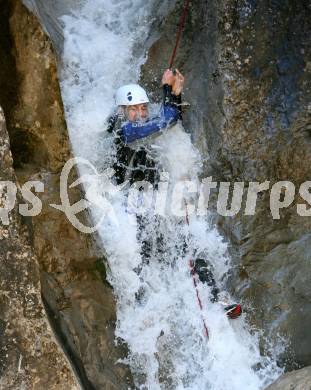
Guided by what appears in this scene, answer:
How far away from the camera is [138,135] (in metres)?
5.98

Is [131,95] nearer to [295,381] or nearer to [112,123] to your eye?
[112,123]

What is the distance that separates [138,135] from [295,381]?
277 centimetres

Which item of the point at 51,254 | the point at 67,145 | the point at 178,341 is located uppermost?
the point at 67,145

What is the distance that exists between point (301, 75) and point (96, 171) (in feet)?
7.62

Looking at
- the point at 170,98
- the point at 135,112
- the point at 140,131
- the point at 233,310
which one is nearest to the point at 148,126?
the point at 140,131

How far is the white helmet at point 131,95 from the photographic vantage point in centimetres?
605

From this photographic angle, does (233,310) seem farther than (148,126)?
No

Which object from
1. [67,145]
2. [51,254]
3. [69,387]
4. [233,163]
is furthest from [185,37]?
[69,387]

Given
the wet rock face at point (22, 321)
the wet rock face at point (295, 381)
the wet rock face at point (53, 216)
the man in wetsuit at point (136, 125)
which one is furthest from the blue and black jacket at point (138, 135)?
the wet rock face at point (295, 381)

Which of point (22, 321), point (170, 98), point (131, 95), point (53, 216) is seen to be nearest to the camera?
point (22, 321)

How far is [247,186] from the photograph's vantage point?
608 cm

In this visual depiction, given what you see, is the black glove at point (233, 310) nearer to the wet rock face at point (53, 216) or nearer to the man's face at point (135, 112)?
the wet rock face at point (53, 216)

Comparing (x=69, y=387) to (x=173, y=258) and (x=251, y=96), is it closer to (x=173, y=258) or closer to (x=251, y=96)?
(x=173, y=258)

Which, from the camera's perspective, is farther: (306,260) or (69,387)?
(306,260)
